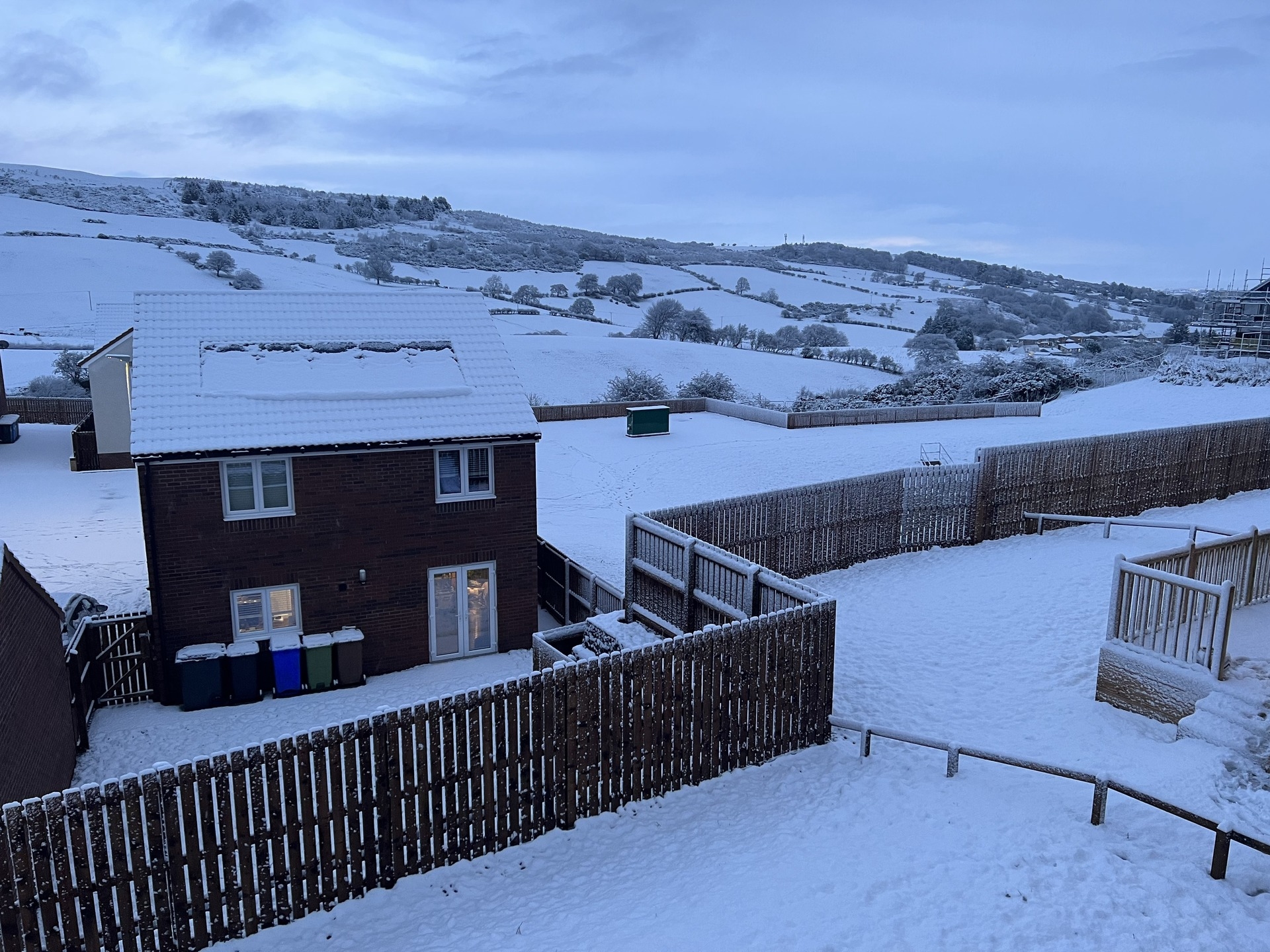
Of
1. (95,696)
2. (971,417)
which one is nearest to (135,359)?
(95,696)

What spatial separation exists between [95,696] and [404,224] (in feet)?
492

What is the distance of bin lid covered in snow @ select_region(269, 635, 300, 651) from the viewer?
14.9m

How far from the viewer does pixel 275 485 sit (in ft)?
50.1

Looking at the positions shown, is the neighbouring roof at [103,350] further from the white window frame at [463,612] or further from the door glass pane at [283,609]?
the white window frame at [463,612]

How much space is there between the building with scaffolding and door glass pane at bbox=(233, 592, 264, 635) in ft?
169

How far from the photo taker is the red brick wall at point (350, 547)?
14648 mm

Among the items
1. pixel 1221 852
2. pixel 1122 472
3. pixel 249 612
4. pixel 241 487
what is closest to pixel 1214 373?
pixel 1122 472

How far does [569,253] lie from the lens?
135500 millimetres

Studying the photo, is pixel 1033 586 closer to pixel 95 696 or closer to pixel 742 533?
pixel 742 533

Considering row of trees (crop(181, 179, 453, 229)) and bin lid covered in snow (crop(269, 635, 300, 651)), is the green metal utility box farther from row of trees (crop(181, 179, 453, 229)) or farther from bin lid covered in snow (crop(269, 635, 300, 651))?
row of trees (crop(181, 179, 453, 229))

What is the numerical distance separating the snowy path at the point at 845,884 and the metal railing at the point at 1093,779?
16 cm

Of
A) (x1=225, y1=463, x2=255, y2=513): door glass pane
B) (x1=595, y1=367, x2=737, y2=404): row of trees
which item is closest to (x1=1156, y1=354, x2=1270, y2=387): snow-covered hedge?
(x1=595, y1=367, x2=737, y2=404): row of trees

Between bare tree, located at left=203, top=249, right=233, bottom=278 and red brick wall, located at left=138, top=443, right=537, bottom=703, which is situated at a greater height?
bare tree, located at left=203, top=249, right=233, bottom=278

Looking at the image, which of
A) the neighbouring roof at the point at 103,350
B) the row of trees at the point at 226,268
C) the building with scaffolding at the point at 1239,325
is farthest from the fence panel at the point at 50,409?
the building with scaffolding at the point at 1239,325
